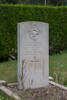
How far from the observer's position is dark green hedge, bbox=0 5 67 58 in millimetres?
10298

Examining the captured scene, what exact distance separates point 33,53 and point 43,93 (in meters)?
0.94

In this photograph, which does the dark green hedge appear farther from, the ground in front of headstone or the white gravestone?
the ground in front of headstone

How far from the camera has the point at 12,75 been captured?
779 centimetres

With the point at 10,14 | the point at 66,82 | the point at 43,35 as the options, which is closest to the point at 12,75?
the point at 66,82

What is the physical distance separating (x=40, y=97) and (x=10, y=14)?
6004 millimetres

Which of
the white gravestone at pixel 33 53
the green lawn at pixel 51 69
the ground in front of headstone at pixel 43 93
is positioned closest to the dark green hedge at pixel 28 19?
the green lawn at pixel 51 69

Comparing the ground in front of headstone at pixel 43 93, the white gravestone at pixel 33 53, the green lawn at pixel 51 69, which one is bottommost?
the green lawn at pixel 51 69

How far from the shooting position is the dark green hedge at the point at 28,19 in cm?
1030

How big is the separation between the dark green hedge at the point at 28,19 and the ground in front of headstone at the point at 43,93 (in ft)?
15.4

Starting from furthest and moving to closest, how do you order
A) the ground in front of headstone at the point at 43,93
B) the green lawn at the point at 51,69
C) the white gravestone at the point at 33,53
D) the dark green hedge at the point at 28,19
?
the dark green hedge at the point at 28,19
the green lawn at the point at 51,69
the white gravestone at the point at 33,53
the ground in front of headstone at the point at 43,93

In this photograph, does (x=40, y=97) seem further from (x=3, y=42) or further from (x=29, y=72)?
(x=3, y=42)

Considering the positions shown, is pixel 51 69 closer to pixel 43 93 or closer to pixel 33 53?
pixel 33 53

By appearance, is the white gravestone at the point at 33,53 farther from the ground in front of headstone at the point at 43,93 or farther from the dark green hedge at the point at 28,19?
the dark green hedge at the point at 28,19

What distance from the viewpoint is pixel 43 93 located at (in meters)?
5.39
